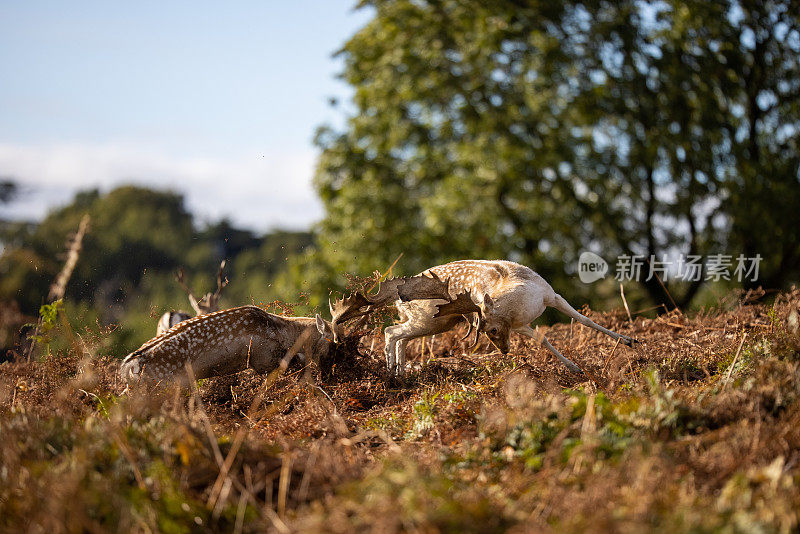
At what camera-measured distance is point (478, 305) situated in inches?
298

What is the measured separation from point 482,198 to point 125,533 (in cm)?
1484

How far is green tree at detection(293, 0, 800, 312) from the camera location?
17516 mm

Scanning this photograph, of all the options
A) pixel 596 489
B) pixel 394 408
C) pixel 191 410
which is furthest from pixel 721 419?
pixel 191 410

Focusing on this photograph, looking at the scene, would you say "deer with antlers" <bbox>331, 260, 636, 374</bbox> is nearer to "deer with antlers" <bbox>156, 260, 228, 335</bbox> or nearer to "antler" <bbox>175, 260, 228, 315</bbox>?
"deer with antlers" <bbox>156, 260, 228, 335</bbox>

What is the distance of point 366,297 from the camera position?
25.6ft

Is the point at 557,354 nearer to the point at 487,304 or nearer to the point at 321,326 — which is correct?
the point at 487,304

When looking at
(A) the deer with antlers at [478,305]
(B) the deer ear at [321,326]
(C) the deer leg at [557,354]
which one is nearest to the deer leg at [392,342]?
(A) the deer with antlers at [478,305]

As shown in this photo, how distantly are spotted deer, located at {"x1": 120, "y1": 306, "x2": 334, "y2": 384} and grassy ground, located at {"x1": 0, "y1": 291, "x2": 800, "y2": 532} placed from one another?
40 cm

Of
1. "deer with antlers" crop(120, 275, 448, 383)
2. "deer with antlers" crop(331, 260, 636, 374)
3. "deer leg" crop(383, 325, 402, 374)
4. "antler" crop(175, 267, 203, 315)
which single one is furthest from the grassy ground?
"antler" crop(175, 267, 203, 315)

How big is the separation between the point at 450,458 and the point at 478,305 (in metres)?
3.18

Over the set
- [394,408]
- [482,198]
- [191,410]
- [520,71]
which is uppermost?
[520,71]

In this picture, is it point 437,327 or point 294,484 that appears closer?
point 294,484

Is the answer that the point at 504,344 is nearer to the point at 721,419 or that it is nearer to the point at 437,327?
the point at 437,327

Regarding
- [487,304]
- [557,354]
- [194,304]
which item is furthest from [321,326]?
[194,304]
